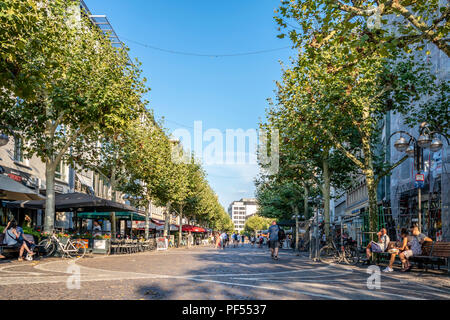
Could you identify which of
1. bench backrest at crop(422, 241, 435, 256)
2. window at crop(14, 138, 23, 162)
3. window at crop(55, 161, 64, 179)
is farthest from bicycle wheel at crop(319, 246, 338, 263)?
window at crop(55, 161, 64, 179)

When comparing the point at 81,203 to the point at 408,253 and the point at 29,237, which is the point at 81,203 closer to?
the point at 29,237

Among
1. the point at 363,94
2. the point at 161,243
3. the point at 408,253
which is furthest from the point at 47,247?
the point at 161,243

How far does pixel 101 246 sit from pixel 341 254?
37.8 feet

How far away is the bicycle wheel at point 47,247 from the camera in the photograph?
1798 centimetres

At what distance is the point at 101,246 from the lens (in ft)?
73.7

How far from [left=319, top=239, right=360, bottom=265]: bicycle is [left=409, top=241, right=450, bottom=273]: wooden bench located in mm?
2759

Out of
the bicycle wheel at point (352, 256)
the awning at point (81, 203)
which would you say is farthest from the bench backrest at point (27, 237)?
the bicycle wheel at point (352, 256)

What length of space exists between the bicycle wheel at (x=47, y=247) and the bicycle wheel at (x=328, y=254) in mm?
10732

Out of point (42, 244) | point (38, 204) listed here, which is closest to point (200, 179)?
point (38, 204)

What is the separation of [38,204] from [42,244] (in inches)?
214

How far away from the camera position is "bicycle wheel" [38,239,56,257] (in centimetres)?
1798

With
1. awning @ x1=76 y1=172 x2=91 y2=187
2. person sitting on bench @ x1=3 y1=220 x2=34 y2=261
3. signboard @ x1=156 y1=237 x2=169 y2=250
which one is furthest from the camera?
awning @ x1=76 y1=172 x2=91 y2=187

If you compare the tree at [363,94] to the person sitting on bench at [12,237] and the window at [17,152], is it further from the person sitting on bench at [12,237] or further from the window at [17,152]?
the window at [17,152]

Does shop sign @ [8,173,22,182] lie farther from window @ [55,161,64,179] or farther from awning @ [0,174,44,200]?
window @ [55,161,64,179]
